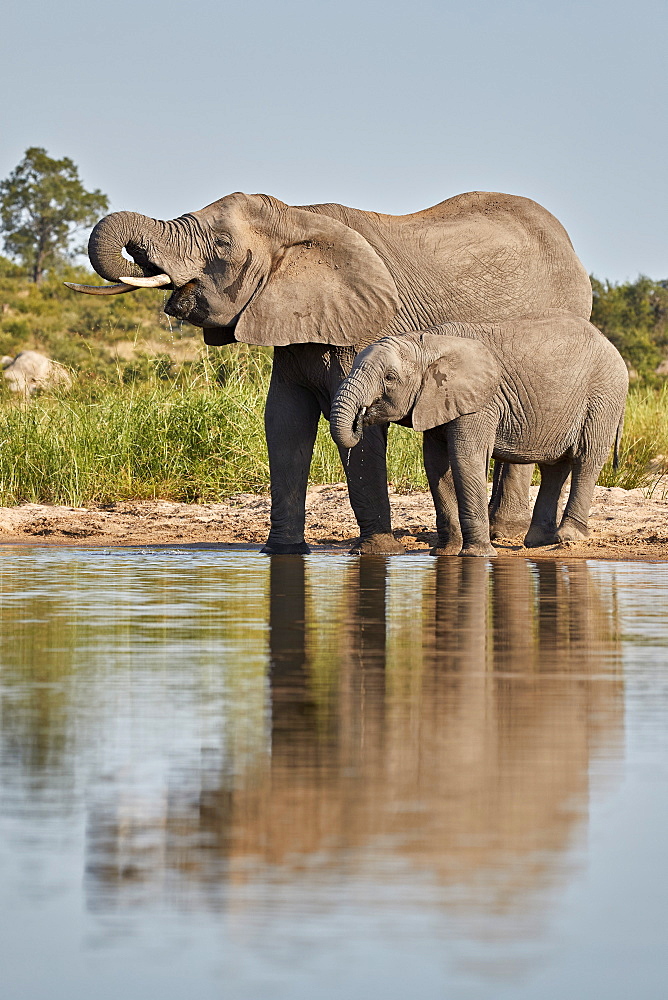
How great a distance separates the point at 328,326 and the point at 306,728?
725 cm

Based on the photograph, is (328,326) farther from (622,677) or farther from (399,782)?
(399,782)

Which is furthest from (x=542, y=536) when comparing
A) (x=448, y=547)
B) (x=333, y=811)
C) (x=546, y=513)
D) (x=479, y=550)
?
(x=333, y=811)

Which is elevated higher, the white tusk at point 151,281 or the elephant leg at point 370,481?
the white tusk at point 151,281

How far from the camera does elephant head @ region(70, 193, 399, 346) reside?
10.7 meters

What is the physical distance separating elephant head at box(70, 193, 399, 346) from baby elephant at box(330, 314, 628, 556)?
1.80ft

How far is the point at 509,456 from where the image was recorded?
37.6 feet

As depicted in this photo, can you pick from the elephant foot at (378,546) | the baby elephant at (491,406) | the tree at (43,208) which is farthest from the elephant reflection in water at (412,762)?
the tree at (43,208)

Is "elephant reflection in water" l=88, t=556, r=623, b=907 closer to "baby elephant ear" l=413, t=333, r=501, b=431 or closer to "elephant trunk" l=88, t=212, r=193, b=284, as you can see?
"baby elephant ear" l=413, t=333, r=501, b=431

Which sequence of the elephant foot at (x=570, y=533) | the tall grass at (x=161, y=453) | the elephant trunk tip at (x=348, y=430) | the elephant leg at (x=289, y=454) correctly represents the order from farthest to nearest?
1. the tall grass at (x=161, y=453)
2. the elephant foot at (x=570, y=533)
3. the elephant leg at (x=289, y=454)
4. the elephant trunk tip at (x=348, y=430)

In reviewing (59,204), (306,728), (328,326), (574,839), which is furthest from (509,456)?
(59,204)

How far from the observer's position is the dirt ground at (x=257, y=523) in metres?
12.4

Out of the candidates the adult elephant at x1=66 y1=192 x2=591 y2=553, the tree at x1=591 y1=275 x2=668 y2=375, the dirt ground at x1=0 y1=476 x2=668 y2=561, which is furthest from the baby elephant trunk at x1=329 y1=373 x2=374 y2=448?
the tree at x1=591 y1=275 x2=668 y2=375

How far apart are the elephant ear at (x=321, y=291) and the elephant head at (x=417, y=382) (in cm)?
48

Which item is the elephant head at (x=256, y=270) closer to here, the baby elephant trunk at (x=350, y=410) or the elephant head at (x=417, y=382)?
the elephant head at (x=417, y=382)
